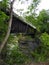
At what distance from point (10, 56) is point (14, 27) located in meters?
3.17

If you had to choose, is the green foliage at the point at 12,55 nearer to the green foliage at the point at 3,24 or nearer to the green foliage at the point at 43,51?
the green foliage at the point at 3,24

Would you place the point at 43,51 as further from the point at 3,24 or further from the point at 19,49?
the point at 3,24

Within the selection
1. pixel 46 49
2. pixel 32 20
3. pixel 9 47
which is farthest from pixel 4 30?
pixel 46 49

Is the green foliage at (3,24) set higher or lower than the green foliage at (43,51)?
higher

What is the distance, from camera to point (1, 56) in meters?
15.2

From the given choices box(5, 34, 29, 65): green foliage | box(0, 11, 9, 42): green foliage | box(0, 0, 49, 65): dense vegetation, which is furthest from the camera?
box(5, 34, 29, 65): green foliage

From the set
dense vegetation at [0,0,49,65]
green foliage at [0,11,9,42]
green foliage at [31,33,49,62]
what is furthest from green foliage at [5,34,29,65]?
green foliage at [31,33,49,62]

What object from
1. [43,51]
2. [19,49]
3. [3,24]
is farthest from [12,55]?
[43,51]

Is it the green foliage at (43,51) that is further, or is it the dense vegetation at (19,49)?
the green foliage at (43,51)

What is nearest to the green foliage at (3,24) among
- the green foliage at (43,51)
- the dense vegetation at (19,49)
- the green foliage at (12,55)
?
the dense vegetation at (19,49)

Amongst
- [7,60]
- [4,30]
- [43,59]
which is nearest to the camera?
[4,30]

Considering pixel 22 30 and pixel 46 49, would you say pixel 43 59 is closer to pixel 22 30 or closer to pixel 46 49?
pixel 46 49

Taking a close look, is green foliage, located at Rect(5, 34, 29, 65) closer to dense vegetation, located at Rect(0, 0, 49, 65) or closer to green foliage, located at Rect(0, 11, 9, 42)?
dense vegetation, located at Rect(0, 0, 49, 65)

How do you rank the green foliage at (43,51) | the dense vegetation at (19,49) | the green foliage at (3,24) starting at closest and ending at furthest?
the green foliage at (3,24) → the dense vegetation at (19,49) → the green foliage at (43,51)
